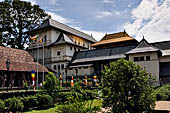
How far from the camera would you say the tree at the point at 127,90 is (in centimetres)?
781

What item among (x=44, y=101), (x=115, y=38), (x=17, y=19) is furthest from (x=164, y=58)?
(x=17, y=19)

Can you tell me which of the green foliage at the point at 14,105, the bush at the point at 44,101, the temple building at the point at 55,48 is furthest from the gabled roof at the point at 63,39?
the green foliage at the point at 14,105

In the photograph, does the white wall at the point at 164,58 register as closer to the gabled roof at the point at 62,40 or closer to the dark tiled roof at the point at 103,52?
the dark tiled roof at the point at 103,52

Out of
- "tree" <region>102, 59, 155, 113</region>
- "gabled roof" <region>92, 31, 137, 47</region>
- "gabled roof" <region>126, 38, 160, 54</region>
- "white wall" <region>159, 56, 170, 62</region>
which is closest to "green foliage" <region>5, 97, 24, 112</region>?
"tree" <region>102, 59, 155, 113</region>

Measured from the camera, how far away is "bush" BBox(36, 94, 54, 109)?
1491 cm

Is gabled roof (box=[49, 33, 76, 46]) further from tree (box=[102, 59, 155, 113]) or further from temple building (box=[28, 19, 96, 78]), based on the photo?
tree (box=[102, 59, 155, 113])

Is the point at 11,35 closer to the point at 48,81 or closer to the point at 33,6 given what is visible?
the point at 33,6

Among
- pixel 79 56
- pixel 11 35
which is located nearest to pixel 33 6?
pixel 11 35

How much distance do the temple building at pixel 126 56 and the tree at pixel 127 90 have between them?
10.7m

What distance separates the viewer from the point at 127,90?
320 inches

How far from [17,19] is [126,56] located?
111ft

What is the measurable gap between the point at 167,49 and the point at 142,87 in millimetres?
24212

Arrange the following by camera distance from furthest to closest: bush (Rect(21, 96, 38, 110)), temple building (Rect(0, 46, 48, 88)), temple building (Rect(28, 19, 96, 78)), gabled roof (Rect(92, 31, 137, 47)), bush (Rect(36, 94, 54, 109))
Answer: gabled roof (Rect(92, 31, 137, 47))
temple building (Rect(28, 19, 96, 78))
temple building (Rect(0, 46, 48, 88))
bush (Rect(36, 94, 54, 109))
bush (Rect(21, 96, 38, 110))

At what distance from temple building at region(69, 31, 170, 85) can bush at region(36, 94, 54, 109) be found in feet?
36.3
